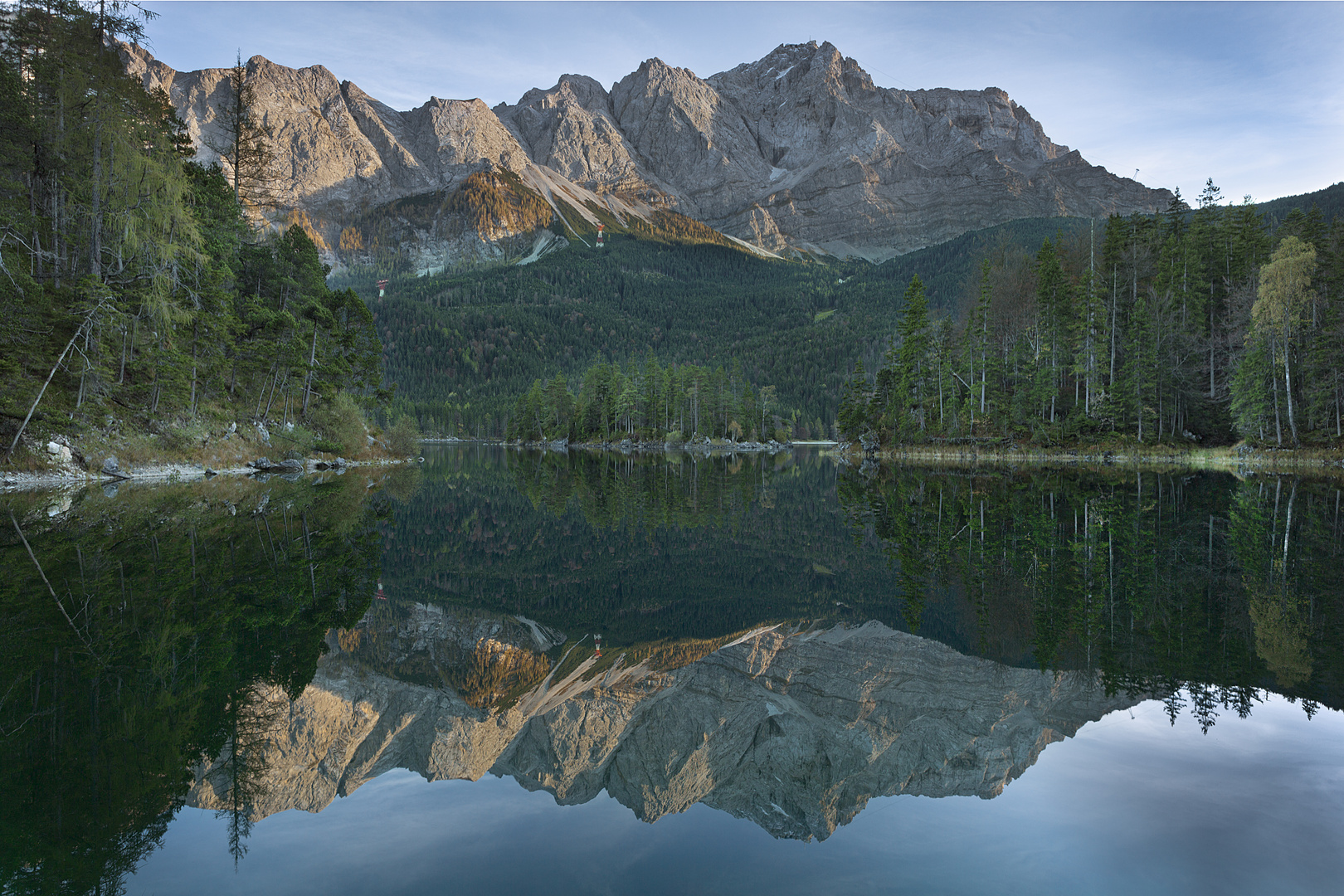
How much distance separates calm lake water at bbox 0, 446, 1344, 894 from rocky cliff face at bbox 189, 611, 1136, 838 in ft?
0.13

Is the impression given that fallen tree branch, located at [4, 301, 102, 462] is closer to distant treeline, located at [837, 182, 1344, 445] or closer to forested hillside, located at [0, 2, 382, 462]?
forested hillside, located at [0, 2, 382, 462]

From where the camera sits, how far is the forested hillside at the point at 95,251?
2844 cm

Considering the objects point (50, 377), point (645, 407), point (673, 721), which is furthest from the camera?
point (645, 407)

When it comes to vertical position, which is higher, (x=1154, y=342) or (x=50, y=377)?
(x=1154, y=342)

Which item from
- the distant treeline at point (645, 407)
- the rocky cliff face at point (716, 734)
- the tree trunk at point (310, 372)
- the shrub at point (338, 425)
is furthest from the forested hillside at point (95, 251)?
the distant treeline at point (645, 407)

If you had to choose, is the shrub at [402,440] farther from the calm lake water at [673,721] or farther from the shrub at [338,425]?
the calm lake water at [673,721]

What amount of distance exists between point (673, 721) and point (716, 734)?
1.69ft

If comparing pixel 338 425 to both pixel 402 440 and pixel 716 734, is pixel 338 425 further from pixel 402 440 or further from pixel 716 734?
pixel 716 734

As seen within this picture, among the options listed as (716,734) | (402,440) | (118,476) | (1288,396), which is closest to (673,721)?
(716,734)

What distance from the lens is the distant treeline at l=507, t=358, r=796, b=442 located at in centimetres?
10669

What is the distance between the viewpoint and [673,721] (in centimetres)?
698

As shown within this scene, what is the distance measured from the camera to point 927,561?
1483 centimetres

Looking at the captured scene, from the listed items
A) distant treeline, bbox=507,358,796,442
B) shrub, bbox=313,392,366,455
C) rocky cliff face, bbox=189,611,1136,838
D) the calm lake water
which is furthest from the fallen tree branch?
distant treeline, bbox=507,358,796,442

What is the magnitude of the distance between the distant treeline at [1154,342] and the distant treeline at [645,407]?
4805 cm
